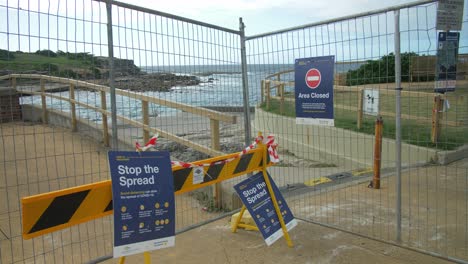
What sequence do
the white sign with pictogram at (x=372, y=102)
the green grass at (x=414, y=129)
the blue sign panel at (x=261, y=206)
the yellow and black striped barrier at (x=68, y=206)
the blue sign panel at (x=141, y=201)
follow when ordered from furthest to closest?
1. the green grass at (x=414, y=129)
2. the white sign with pictogram at (x=372, y=102)
3. the blue sign panel at (x=261, y=206)
4. the blue sign panel at (x=141, y=201)
5. the yellow and black striped barrier at (x=68, y=206)

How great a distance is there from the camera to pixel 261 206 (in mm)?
4070

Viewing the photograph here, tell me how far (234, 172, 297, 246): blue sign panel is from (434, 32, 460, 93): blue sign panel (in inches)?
77.1

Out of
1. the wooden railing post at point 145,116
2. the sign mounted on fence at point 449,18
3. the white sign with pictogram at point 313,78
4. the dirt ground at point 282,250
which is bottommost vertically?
the dirt ground at point 282,250

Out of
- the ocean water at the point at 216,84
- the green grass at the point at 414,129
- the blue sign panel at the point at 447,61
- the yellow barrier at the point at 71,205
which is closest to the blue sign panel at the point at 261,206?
the yellow barrier at the point at 71,205

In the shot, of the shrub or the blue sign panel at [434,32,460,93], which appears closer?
the shrub

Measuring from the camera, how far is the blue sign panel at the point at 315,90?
13.9 ft

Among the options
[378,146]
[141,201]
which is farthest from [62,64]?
[378,146]

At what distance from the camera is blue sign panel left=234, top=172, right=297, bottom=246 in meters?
3.96

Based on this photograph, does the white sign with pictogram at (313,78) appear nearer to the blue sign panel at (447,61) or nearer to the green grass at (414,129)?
the blue sign panel at (447,61)

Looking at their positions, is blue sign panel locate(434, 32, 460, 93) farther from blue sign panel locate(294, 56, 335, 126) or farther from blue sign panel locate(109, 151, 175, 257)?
blue sign panel locate(109, 151, 175, 257)

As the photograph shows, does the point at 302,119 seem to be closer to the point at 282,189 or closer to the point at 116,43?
the point at 282,189

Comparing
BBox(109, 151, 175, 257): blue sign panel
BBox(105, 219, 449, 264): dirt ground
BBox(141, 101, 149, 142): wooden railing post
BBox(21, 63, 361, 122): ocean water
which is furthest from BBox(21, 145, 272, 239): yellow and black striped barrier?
BBox(141, 101, 149, 142): wooden railing post

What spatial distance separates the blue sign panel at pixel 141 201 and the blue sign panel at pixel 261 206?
3.57 feet

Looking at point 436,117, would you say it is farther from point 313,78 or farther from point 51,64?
point 51,64
